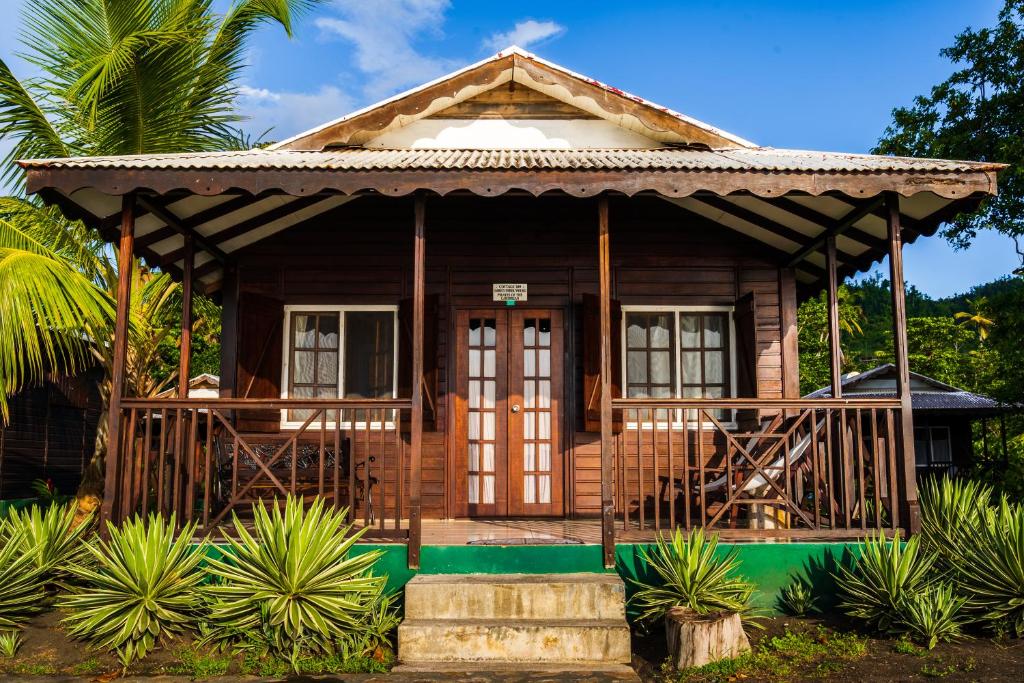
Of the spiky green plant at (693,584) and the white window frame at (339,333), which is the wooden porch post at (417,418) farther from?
the white window frame at (339,333)

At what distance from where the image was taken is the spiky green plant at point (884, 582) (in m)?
5.59

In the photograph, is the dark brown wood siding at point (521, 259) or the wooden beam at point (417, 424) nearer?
the wooden beam at point (417, 424)

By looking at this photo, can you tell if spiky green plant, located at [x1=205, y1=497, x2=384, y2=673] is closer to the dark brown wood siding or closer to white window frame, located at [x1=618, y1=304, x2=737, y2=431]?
the dark brown wood siding

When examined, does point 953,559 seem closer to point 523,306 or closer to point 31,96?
point 523,306

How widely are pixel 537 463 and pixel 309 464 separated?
2.26 metres

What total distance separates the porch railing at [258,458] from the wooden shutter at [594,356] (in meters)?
1.81

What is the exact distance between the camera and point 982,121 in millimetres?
15891

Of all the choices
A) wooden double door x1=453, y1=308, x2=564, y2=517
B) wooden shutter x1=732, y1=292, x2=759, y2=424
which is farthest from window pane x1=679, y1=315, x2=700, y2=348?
wooden double door x1=453, y1=308, x2=564, y2=517

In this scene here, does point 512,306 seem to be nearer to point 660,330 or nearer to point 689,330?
point 660,330

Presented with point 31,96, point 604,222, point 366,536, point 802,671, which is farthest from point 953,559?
point 31,96

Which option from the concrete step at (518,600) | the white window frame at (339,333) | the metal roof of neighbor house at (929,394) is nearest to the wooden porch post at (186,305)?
the white window frame at (339,333)

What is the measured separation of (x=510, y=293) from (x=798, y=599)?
4069 mm

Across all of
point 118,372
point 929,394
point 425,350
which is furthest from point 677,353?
point 929,394

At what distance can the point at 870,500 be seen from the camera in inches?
322
